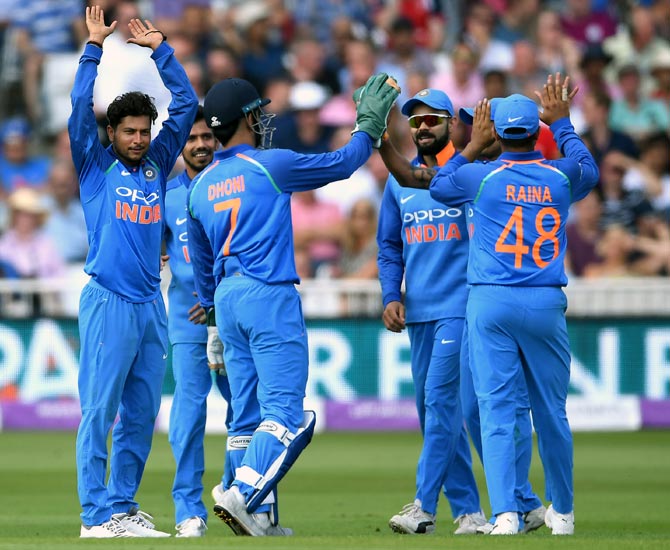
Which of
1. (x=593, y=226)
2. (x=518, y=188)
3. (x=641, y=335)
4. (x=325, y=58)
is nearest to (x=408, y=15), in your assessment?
(x=325, y=58)

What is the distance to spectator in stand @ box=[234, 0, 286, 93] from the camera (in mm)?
18047

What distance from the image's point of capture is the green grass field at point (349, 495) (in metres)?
6.68

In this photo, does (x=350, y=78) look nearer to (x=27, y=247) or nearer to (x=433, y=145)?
(x=27, y=247)

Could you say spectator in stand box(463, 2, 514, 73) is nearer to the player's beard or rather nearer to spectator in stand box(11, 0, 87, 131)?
spectator in stand box(11, 0, 87, 131)

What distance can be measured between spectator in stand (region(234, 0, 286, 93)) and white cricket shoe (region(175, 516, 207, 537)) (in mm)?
10655

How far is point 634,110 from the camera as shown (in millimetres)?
17672

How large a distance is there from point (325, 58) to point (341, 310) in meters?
4.64

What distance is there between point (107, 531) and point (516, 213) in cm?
280

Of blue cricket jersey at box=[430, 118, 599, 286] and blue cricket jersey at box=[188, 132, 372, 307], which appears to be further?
blue cricket jersey at box=[430, 118, 599, 286]

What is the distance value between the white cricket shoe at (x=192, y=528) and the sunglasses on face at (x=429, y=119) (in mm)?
2782

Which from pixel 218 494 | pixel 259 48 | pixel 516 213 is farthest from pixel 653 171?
pixel 218 494

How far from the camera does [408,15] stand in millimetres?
18781

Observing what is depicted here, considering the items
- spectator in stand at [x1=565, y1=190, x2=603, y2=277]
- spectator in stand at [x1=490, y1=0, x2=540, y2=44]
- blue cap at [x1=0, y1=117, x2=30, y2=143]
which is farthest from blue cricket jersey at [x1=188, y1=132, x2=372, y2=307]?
spectator in stand at [x1=490, y1=0, x2=540, y2=44]

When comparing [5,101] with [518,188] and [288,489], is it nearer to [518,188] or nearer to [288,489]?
[288,489]
